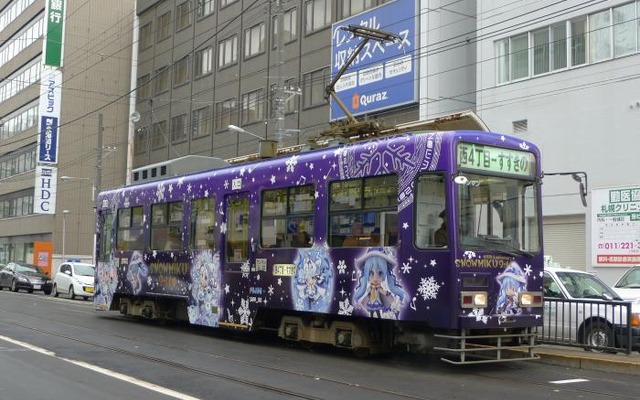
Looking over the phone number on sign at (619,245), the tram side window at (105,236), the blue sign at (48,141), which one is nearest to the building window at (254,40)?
the blue sign at (48,141)

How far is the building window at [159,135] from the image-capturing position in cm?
4997

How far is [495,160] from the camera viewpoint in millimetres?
10031

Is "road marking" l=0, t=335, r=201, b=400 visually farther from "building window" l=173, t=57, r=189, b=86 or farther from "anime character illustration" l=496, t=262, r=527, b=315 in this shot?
"building window" l=173, t=57, r=189, b=86

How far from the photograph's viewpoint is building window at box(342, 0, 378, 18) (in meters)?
32.2

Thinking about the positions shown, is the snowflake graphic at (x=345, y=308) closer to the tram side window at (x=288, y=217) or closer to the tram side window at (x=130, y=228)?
the tram side window at (x=288, y=217)

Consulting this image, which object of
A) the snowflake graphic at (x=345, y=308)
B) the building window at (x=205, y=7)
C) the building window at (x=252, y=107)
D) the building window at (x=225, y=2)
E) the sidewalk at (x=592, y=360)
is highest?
the building window at (x=205, y=7)

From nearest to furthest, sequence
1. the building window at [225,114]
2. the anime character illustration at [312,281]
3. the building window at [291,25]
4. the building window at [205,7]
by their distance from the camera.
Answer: the anime character illustration at [312,281] → the building window at [291,25] → the building window at [225,114] → the building window at [205,7]

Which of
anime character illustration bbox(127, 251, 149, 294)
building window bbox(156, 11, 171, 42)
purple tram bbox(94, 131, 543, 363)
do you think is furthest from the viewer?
building window bbox(156, 11, 171, 42)

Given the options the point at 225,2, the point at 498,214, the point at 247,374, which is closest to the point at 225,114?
the point at 225,2

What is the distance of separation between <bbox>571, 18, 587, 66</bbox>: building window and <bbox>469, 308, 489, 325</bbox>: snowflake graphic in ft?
55.9

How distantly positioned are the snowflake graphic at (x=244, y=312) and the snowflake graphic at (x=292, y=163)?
2.66 m

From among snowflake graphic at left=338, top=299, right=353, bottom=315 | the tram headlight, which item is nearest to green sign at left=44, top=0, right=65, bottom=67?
snowflake graphic at left=338, top=299, right=353, bottom=315

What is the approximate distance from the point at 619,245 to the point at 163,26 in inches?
1556

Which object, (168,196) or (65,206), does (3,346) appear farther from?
(65,206)
